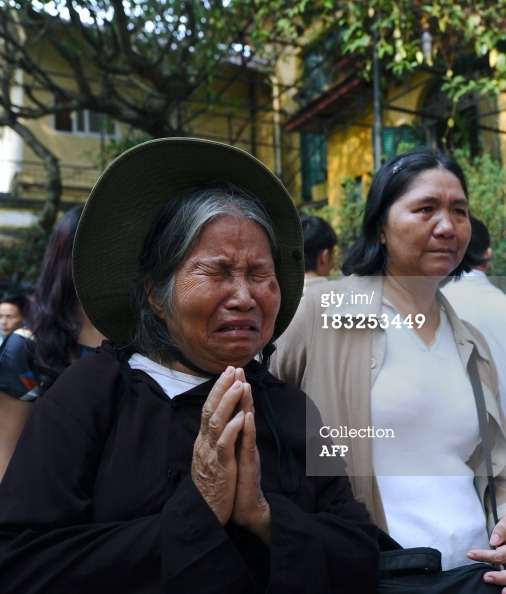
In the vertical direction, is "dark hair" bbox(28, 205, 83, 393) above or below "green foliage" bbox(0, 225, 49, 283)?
below

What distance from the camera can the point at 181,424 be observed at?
4.75 ft

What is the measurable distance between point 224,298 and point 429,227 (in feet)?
2.62

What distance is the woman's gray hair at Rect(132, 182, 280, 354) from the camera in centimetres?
153

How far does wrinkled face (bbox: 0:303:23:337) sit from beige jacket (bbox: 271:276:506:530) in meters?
4.06

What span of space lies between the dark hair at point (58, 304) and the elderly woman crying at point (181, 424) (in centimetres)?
62

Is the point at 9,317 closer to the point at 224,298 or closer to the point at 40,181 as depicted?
the point at 224,298

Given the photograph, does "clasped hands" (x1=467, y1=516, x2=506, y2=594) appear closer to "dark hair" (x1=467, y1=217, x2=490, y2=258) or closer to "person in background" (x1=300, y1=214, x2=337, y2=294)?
"dark hair" (x1=467, y1=217, x2=490, y2=258)

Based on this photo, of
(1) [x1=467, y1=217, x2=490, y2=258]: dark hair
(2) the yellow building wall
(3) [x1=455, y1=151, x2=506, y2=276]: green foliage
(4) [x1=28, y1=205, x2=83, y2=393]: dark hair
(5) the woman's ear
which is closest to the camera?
(5) the woman's ear

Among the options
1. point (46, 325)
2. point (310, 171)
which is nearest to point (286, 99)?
point (310, 171)

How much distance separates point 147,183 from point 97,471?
2.33 ft

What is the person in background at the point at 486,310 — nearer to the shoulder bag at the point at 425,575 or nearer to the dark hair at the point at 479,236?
the shoulder bag at the point at 425,575

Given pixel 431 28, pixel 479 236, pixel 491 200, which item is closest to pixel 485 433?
pixel 479 236

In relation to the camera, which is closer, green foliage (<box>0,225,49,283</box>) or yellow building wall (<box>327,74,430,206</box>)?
yellow building wall (<box>327,74,430,206</box>)

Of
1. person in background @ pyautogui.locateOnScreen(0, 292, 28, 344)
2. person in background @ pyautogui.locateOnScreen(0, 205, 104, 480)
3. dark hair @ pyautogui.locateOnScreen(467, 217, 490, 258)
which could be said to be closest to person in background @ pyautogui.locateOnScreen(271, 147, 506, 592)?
person in background @ pyautogui.locateOnScreen(0, 205, 104, 480)
